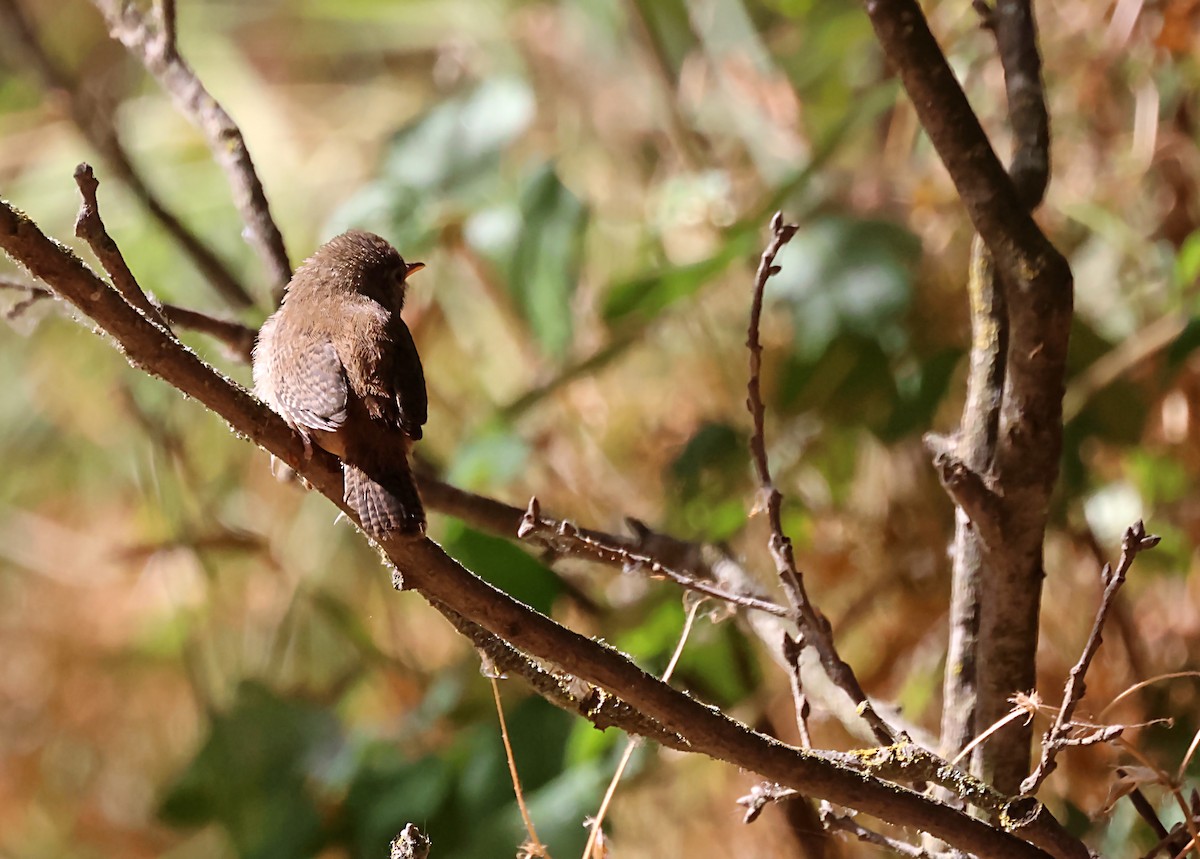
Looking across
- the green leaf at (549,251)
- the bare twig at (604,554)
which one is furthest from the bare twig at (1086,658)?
the green leaf at (549,251)

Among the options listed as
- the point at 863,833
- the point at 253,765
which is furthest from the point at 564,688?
the point at 253,765

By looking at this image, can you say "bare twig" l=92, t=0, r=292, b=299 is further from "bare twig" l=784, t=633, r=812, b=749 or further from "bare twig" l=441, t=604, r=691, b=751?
"bare twig" l=784, t=633, r=812, b=749

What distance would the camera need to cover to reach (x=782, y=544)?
92cm

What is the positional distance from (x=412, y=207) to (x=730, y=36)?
4.01 ft

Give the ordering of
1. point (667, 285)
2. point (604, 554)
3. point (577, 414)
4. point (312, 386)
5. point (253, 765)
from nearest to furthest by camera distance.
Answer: point (604, 554), point (312, 386), point (667, 285), point (253, 765), point (577, 414)

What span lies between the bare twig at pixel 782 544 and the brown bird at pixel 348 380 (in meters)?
0.27

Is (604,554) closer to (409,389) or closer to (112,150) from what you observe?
(409,389)

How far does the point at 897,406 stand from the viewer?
160 cm

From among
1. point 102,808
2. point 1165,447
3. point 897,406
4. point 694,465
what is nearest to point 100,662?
point 102,808

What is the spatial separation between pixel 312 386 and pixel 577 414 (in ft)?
3.69

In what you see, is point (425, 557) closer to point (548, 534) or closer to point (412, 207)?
point (548, 534)

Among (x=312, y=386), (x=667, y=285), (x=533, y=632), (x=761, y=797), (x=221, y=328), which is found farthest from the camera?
(x=667, y=285)

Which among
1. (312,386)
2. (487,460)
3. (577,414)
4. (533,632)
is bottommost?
(533,632)

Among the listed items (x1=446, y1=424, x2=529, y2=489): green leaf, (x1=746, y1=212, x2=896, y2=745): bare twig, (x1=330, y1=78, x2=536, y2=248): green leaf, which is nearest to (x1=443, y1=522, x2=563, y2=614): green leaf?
(x1=446, y1=424, x2=529, y2=489): green leaf
